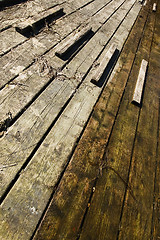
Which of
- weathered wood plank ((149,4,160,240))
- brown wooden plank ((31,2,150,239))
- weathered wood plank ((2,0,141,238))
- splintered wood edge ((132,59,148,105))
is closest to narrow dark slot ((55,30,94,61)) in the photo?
weathered wood plank ((2,0,141,238))

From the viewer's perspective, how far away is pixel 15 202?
4.41 ft

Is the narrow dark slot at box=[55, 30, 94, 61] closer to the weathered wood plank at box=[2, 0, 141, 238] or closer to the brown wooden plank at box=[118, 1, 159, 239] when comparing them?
the weathered wood plank at box=[2, 0, 141, 238]

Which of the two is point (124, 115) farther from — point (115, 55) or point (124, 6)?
point (124, 6)

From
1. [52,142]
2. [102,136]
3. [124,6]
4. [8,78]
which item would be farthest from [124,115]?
[124,6]

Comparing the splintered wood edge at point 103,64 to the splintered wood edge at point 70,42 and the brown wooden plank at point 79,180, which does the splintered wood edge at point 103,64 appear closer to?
the brown wooden plank at point 79,180

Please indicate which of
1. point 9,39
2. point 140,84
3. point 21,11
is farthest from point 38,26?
point 140,84

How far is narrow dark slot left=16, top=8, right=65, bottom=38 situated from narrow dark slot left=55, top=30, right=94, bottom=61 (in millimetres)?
650

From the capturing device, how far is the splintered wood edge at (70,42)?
8.51 feet

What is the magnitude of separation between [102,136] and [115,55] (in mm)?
2109

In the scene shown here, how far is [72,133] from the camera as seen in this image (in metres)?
1.96

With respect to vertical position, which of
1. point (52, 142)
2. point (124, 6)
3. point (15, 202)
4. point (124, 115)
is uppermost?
point (124, 6)

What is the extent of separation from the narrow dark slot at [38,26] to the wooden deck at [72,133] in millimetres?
20

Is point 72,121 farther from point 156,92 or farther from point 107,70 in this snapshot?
point 156,92

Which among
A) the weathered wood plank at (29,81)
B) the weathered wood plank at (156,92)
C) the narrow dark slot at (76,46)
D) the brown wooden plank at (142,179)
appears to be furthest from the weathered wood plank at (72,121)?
the weathered wood plank at (156,92)
